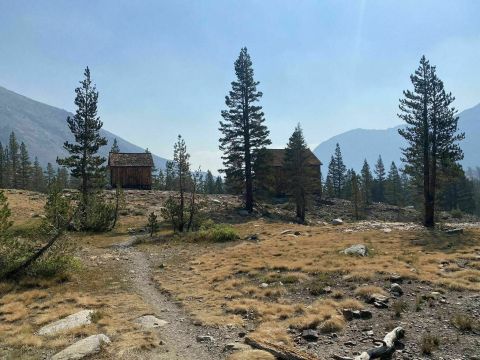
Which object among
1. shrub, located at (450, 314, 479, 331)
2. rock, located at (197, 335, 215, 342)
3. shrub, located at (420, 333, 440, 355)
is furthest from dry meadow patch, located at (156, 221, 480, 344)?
shrub, located at (450, 314, 479, 331)

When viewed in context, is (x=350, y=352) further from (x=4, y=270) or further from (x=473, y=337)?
(x=4, y=270)

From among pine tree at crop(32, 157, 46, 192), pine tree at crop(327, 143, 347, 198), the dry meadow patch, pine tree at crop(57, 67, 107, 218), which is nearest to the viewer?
the dry meadow patch

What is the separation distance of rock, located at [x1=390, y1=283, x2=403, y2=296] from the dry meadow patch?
0.34 m

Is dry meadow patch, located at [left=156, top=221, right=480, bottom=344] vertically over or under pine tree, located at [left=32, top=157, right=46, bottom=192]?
under

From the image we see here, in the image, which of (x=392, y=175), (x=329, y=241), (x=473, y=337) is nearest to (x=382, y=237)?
(x=329, y=241)

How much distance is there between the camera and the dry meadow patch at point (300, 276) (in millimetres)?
11914

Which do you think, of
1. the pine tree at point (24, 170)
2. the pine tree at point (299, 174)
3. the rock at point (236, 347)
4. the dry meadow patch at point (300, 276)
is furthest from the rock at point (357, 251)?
the pine tree at point (24, 170)

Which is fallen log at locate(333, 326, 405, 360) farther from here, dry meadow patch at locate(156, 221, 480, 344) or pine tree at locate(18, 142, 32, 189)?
pine tree at locate(18, 142, 32, 189)

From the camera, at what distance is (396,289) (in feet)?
44.9

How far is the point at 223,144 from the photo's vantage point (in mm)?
44781

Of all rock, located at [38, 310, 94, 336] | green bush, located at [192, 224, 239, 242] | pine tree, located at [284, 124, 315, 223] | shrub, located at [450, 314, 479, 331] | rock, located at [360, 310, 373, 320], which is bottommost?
rock, located at [38, 310, 94, 336]

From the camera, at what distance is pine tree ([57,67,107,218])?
38.1m

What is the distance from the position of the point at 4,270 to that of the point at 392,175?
318 ft

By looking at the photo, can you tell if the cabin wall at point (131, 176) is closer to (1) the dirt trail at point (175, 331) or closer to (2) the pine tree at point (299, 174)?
(2) the pine tree at point (299, 174)
